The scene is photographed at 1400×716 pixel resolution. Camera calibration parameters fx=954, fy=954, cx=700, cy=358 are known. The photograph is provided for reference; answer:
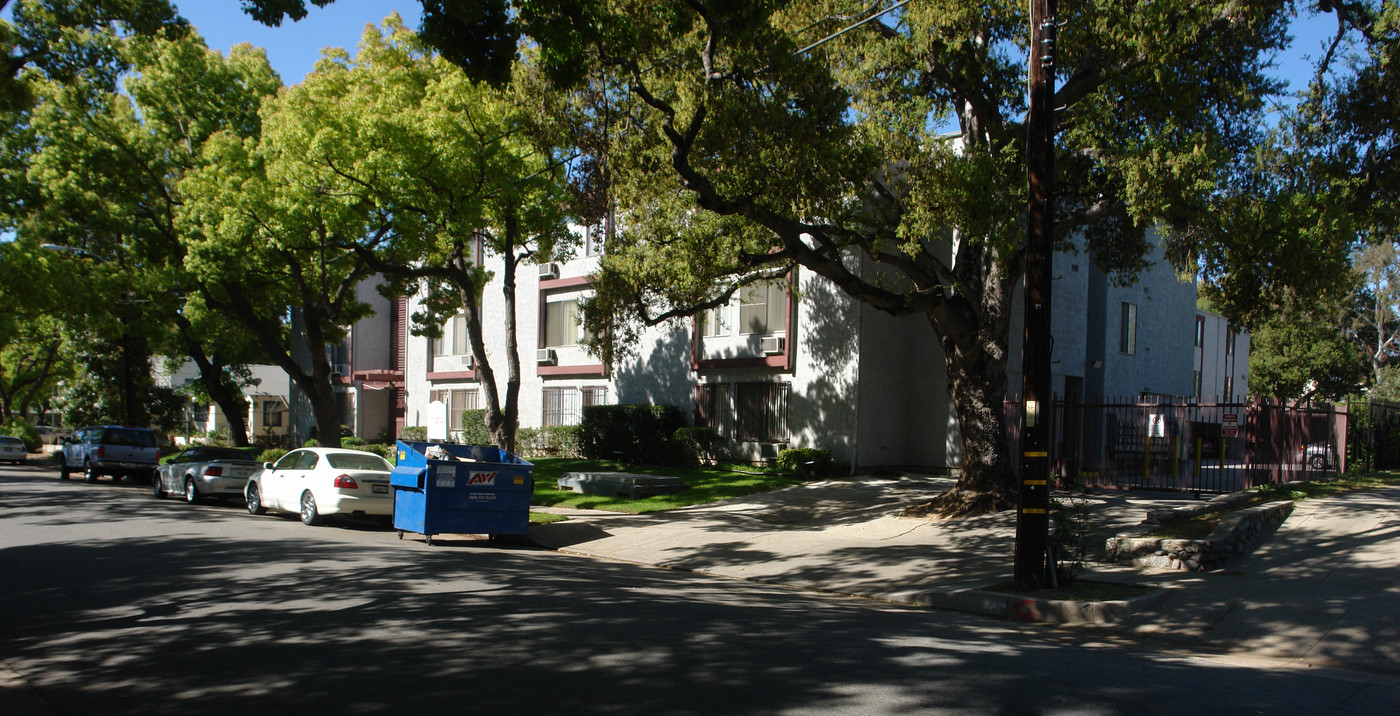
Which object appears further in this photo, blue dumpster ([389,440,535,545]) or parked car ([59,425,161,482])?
A: parked car ([59,425,161,482])

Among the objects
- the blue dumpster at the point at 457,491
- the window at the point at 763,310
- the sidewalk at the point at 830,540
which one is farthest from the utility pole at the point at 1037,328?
the window at the point at 763,310

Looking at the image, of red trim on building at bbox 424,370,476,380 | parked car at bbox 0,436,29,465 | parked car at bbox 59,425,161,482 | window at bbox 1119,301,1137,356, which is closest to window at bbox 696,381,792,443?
window at bbox 1119,301,1137,356

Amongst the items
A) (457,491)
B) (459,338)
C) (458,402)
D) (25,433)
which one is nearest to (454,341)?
(459,338)

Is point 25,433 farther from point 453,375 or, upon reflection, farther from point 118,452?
point 453,375

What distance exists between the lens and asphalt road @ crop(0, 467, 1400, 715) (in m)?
6.11

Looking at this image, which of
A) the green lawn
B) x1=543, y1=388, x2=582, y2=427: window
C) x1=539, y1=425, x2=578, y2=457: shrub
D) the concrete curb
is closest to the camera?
the concrete curb

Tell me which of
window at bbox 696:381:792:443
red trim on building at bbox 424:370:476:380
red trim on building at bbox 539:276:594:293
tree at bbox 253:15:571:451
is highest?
tree at bbox 253:15:571:451

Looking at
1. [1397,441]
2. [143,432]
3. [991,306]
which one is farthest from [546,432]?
[1397,441]

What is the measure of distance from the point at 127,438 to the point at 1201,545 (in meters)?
27.8

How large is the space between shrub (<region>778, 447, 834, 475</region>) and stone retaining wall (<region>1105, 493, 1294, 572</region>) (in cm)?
970

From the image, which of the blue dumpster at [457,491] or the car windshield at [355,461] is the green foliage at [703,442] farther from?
the blue dumpster at [457,491]

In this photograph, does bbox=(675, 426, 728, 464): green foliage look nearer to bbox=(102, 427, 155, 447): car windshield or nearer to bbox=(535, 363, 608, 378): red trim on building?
bbox=(535, 363, 608, 378): red trim on building

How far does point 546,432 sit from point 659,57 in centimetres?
1832

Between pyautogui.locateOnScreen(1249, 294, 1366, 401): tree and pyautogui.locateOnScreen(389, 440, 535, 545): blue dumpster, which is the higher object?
pyautogui.locateOnScreen(1249, 294, 1366, 401): tree
